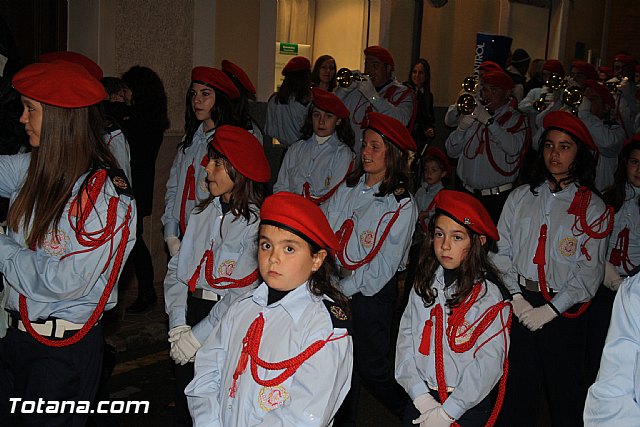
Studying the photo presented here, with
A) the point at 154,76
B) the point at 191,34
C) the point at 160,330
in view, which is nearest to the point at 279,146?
the point at 191,34

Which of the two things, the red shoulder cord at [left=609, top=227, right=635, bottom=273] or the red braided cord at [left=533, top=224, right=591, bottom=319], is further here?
the red shoulder cord at [left=609, top=227, right=635, bottom=273]

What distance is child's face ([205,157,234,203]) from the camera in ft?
15.1

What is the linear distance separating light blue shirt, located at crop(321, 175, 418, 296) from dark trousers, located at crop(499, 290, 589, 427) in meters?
0.87

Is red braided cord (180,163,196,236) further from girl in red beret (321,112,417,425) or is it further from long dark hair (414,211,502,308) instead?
long dark hair (414,211,502,308)

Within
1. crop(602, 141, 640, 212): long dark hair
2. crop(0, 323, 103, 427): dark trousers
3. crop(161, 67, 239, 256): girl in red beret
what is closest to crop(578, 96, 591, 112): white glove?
crop(602, 141, 640, 212): long dark hair

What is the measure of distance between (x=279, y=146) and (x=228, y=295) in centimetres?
603

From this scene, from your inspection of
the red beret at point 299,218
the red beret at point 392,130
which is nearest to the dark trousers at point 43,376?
the red beret at point 299,218

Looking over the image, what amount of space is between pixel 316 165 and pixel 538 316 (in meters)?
2.97

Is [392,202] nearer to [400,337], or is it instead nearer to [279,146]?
[400,337]

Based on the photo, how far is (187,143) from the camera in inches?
256

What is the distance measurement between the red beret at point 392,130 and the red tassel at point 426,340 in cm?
158

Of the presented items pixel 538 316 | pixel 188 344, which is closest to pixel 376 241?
pixel 538 316

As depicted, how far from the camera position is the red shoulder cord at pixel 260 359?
3.18 metres

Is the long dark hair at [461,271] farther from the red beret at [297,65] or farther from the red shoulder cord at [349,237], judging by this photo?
the red beret at [297,65]
